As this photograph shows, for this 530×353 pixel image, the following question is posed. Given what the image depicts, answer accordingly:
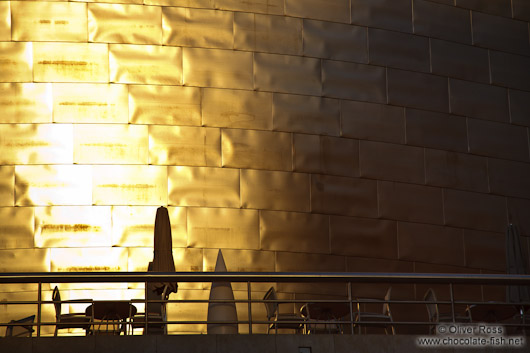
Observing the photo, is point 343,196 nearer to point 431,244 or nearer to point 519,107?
point 431,244

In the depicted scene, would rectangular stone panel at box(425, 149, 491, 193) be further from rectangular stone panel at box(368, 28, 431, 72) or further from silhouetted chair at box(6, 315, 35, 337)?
silhouetted chair at box(6, 315, 35, 337)

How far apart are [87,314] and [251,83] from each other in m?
5.46

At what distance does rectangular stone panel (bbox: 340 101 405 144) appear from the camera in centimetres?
1802

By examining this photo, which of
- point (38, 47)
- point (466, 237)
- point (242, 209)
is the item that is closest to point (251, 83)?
point (242, 209)

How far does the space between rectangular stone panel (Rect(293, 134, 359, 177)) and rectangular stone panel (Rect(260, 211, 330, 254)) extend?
2.85 feet

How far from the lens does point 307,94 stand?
17.8m

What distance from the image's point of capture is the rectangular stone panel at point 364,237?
57.7 ft

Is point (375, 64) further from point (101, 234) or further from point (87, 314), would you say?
point (87, 314)

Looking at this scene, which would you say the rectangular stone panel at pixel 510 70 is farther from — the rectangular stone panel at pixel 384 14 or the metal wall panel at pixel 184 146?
the metal wall panel at pixel 184 146

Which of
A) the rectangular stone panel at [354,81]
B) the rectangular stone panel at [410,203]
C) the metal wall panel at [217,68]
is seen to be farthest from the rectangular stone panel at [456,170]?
the metal wall panel at [217,68]

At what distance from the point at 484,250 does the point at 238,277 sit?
8840mm

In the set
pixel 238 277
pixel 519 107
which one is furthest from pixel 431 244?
pixel 238 277

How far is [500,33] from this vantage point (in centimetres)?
2011

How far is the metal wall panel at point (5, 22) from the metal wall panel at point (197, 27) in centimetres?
264
